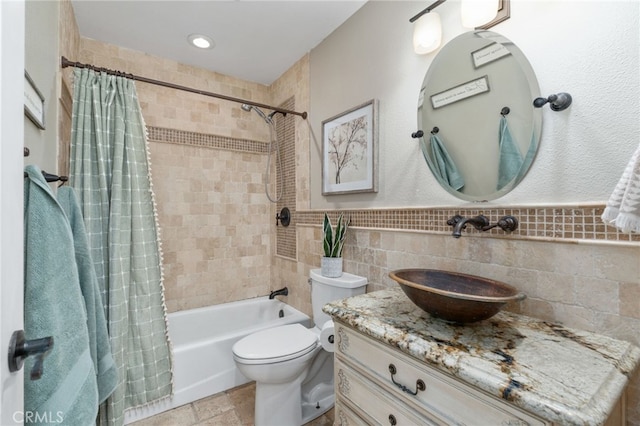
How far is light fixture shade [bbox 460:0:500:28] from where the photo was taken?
3.54 ft

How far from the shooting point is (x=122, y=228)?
5.10 feet

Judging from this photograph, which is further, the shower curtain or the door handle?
the shower curtain

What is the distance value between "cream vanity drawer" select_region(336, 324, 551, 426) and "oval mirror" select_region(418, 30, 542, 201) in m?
0.74

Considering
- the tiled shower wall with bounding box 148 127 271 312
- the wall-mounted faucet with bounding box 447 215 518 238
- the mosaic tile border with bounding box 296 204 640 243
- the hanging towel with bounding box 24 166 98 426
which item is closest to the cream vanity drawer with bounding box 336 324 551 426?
the wall-mounted faucet with bounding box 447 215 518 238

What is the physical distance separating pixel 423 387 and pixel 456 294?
0.29 metres

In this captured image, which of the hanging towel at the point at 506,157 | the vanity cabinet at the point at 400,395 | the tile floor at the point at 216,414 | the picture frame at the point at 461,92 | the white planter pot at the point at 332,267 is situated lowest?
the tile floor at the point at 216,414

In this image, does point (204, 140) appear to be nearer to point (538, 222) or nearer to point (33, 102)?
point (33, 102)

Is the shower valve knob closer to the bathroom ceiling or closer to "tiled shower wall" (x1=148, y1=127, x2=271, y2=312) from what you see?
"tiled shower wall" (x1=148, y1=127, x2=271, y2=312)

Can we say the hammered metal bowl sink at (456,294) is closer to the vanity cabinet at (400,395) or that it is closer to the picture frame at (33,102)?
the vanity cabinet at (400,395)

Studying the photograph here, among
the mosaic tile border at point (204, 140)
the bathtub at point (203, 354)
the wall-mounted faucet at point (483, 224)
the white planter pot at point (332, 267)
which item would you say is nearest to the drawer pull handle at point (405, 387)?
the wall-mounted faucet at point (483, 224)

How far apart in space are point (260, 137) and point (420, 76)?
1756 mm

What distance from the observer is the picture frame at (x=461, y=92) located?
116 centimetres

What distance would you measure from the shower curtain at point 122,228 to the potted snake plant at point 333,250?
103 cm

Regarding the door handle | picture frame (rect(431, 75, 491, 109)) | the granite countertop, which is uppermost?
picture frame (rect(431, 75, 491, 109))
